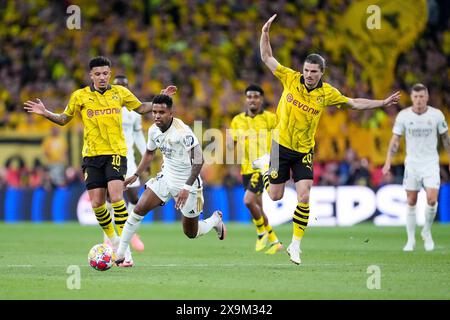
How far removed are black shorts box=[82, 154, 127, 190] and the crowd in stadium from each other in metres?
11.1

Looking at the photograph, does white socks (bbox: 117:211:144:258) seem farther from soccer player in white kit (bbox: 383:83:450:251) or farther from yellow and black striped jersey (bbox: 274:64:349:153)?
soccer player in white kit (bbox: 383:83:450:251)

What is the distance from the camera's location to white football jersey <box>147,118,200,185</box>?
36.7ft

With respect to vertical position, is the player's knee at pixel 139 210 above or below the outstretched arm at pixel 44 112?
below

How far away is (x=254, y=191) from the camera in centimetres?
1495

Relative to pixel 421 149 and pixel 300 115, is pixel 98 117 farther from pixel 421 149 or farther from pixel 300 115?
pixel 421 149

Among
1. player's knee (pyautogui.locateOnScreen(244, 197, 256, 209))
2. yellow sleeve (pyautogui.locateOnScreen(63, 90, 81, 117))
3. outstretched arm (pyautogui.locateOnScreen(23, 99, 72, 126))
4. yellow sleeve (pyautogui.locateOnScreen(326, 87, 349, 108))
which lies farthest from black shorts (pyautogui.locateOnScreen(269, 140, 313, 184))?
outstretched arm (pyautogui.locateOnScreen(23, 99, 72, 126))

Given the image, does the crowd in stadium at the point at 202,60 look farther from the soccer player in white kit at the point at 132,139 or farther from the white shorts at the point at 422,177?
the soccer player in white kit at the point at 132,139

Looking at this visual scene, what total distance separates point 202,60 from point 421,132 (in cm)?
1214

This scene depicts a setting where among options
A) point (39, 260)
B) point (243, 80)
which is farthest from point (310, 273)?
point (243, 80)

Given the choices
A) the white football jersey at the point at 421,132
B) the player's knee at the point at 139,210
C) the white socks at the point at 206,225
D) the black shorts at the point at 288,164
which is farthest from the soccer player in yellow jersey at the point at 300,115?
the white football jersey at the point at 421,132

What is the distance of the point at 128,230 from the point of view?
11.5 m

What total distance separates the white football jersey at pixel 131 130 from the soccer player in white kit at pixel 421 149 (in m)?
3.93

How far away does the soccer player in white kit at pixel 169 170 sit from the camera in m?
11.1

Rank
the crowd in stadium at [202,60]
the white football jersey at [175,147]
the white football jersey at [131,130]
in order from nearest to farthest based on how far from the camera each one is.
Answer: the white football jersey at [175,147] < the white football jersey at [131,130] < the crowd in stadium at [202,60]
